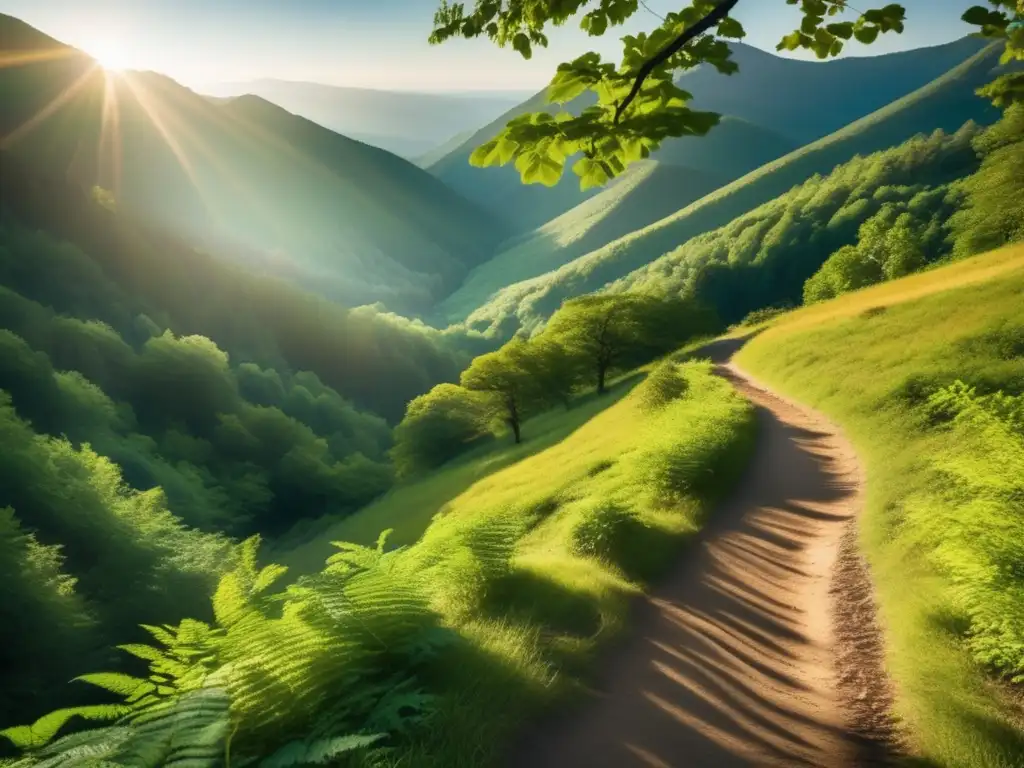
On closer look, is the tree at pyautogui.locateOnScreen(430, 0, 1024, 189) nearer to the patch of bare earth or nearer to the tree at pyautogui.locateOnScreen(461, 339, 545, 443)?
the patch of bare earth

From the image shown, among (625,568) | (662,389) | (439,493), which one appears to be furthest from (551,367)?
(625,568)

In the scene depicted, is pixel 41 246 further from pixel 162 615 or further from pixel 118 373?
pixel 162 615

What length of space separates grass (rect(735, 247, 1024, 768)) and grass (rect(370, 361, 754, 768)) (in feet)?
10.7

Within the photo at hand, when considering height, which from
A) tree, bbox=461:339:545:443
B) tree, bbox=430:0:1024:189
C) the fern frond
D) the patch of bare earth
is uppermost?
tree, bbox=430:0:1024:189

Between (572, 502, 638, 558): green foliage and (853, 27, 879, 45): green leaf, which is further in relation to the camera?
(572, 502, 638, 558): green foliage

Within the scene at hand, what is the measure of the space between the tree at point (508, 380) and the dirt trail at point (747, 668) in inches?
1894

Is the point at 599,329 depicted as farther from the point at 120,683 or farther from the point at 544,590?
the point at 120,683

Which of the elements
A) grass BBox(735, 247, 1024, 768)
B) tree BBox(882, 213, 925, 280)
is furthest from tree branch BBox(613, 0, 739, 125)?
tree BBox(882, 213, 925, 280)

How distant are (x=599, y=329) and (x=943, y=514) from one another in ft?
184

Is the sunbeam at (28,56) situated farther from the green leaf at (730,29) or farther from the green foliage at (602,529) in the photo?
the green leaf at (730,29)

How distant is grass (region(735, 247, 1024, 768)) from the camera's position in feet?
16.9

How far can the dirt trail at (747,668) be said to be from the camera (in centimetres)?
503

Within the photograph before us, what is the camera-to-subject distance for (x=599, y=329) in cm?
6306

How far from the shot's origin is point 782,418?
23109 mm
